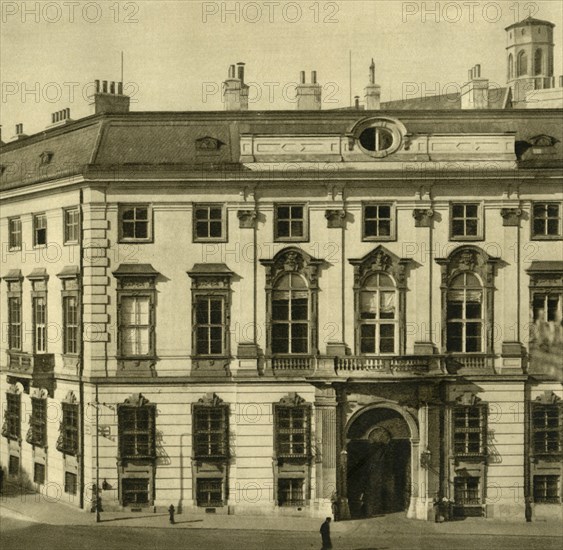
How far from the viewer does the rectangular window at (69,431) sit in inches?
1316

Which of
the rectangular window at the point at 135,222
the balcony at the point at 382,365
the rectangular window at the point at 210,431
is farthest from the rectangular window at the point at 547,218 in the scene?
the rectangular window at the point at 135,222

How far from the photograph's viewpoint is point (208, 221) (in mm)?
32781

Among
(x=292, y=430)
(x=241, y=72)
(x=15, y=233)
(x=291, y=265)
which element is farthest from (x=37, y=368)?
(x=241, y=72)

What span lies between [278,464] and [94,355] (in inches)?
306

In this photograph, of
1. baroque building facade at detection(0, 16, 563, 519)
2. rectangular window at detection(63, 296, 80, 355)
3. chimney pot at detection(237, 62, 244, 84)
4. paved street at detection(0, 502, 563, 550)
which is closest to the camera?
paved street at detection(0, 502, 563, 550)

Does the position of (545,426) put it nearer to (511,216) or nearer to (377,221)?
(511,216)

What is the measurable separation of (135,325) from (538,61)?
38.3 metres

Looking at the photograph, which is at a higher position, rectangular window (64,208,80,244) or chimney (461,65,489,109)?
chimney (461,65,489,109)

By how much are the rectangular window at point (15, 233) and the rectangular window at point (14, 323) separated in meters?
2.18

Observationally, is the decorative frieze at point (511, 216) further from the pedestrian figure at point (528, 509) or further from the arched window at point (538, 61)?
the arched window at point (538, 61)

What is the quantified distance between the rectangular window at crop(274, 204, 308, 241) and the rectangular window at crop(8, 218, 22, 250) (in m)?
11.2

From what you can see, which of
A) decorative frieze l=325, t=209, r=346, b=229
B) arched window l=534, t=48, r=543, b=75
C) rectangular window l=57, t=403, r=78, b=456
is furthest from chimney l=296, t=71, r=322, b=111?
arched window l=534, t=48, r=543, b=75

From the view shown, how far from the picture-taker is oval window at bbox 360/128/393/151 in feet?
107

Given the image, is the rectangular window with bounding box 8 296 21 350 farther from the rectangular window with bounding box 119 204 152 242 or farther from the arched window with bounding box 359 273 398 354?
the arched window with bounding box 359 273 398 354
